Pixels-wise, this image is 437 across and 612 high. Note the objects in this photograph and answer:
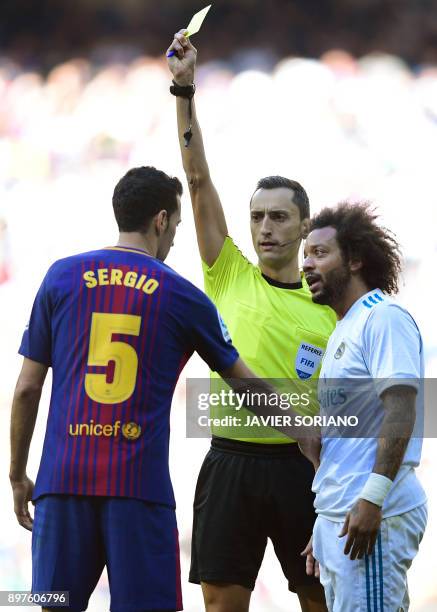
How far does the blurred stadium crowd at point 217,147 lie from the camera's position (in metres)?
5.00

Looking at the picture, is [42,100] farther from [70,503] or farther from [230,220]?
[70,503]

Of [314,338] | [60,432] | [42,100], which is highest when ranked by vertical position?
[42,100]

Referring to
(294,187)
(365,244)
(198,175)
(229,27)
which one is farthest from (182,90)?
(229,27)

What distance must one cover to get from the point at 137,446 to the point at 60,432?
0.67ft

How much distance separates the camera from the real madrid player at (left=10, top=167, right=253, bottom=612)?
2.51 metres

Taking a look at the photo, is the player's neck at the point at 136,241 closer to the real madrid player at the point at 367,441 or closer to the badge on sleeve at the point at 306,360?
the real madrid player at the point at 367,441

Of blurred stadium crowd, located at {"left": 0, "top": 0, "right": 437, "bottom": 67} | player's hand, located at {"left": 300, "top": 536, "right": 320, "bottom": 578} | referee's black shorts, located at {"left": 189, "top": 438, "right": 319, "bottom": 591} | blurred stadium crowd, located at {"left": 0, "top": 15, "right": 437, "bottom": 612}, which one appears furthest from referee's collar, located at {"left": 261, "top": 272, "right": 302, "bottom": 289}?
blurred stadium crowd, located at {"left": 0, "top": 0, "right": 437, "bottom": 67}

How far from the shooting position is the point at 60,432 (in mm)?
2551

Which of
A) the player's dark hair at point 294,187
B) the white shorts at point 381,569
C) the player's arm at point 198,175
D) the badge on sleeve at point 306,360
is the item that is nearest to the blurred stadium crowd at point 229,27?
the player's dark hair at point 294,187

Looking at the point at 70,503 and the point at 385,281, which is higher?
the point at 385,281

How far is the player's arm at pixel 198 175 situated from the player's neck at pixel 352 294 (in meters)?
0.77

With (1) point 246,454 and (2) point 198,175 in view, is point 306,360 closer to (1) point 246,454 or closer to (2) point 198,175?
(1) point 246,454

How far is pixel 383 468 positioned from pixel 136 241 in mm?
911

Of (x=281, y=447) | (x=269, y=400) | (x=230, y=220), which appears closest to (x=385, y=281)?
(x=269, y=400)
